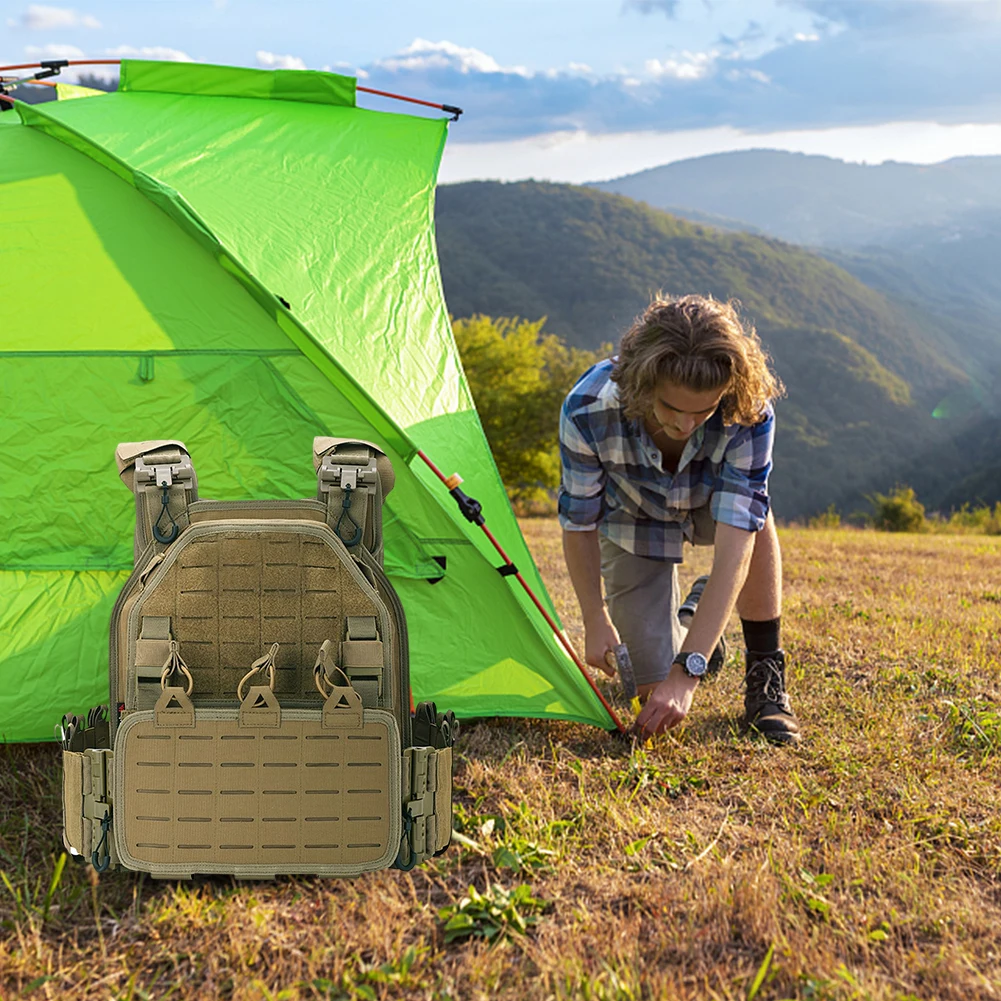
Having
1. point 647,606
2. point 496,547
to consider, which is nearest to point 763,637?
point 647,606

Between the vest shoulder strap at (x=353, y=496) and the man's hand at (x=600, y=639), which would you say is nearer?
the vest shoulder strap at (x=353, y=496)

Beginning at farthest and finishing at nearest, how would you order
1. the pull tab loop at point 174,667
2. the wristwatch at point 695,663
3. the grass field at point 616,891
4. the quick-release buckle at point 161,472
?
the wristwatch at point 695,663 < the quick-release buckle at point 161,472 < the pull tab loop at point 174,667 < the grass field at point 616,891

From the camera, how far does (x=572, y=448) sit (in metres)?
3.25

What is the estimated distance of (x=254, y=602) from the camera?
223 centimetres

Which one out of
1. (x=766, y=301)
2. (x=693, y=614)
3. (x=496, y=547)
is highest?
(x=766, y=301)

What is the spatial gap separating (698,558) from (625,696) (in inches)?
170

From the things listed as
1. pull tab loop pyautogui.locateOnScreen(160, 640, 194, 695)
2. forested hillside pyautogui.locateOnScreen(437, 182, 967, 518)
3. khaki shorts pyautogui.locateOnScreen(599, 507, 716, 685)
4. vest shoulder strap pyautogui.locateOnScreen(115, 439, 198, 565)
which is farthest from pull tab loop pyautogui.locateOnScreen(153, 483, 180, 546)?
forested hillside pyautogui.locateOnScreen(437, 182, 967, 518)

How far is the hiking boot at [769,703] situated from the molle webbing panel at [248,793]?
4.81 feet

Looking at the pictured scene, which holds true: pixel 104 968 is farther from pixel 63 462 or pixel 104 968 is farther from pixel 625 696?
pixel 625 696

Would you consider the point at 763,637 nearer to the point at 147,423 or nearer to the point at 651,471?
the point at 651,471

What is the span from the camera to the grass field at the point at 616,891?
1.90 metres

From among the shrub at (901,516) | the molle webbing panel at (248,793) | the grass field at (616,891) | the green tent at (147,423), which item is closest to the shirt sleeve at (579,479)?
the green tent at (147,423)

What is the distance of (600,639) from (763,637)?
59cm

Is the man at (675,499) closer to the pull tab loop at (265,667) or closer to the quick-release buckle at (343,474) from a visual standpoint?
the quick-release buckle at (343,474)
